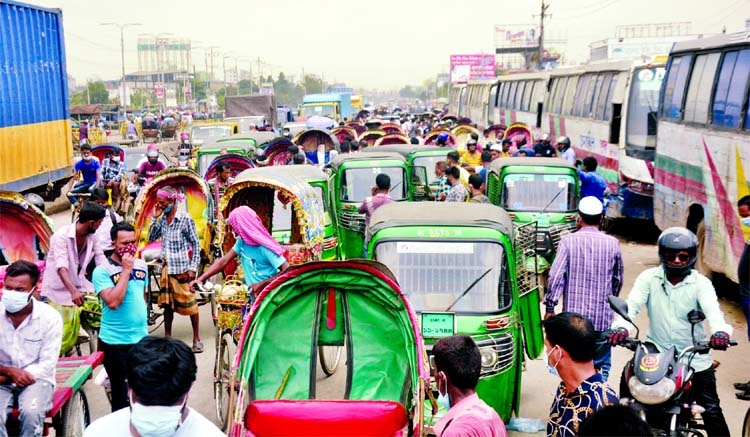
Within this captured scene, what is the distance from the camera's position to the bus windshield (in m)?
18.0

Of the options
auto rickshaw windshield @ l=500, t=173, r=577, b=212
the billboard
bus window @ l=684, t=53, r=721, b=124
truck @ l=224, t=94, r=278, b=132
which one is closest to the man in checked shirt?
auto rickshaw windshield @ l=500, t=173, r=577, b=212

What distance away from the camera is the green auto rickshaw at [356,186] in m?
13.3

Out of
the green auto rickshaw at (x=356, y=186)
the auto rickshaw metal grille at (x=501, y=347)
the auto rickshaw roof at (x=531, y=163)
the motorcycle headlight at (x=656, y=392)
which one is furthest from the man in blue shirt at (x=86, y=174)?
the motorcycle headlight at (x=656, y=392)

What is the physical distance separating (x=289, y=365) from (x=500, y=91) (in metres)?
35.1

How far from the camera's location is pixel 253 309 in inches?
238

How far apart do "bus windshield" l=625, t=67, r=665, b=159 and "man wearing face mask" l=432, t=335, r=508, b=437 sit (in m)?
14.7

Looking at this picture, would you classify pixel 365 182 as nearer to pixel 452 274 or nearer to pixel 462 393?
pixel 452 274

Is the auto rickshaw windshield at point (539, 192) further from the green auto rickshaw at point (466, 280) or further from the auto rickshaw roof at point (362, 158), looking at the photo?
the green auto rickshaw at point (466, 280)

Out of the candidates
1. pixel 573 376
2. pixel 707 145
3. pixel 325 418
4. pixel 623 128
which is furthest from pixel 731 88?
pixel 573 376

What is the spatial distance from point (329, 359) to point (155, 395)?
580 cm

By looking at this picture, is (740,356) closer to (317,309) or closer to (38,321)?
(317,309)

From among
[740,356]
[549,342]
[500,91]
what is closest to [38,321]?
[549,342]

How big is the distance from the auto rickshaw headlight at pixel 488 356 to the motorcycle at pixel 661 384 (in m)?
1.55

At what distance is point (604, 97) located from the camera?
66.6 ft
